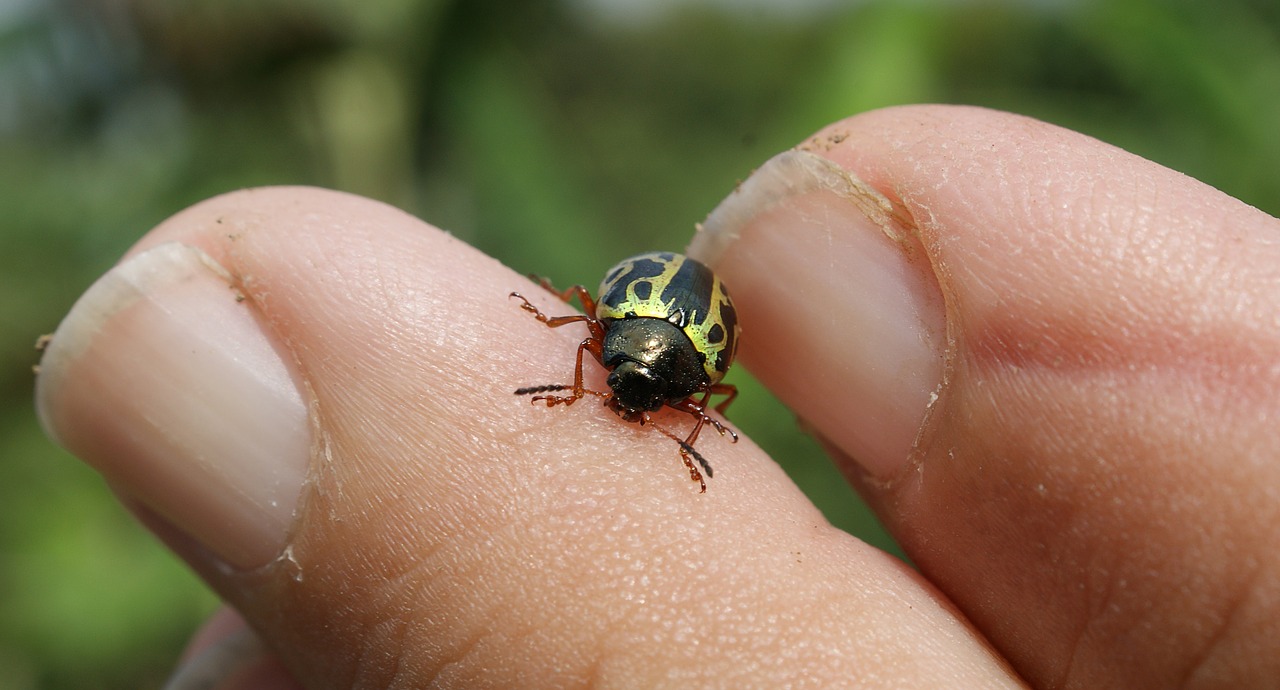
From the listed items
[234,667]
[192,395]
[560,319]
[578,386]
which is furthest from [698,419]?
[234,667]

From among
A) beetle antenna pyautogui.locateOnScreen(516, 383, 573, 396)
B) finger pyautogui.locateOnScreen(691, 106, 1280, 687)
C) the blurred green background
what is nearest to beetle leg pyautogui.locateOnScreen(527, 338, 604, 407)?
beetle antenna pyautogui.locateOnScreen(516, 383, 573, 396)

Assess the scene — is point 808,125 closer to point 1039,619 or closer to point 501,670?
point 1039,619

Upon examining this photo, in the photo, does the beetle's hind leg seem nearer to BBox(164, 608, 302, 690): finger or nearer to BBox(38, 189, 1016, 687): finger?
BBox(38, 189, 1016, 687): finger

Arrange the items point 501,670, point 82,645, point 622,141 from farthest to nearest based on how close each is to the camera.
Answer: point 622,141, point 82,645, point 501,670

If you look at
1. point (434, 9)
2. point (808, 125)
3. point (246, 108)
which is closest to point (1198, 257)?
point (808, 125)

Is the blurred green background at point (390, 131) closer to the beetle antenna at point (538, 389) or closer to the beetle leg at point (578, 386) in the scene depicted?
the beetle leg at point (578, 386)

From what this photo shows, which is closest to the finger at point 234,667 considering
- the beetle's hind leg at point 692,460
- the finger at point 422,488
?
the finger at point 422,488
